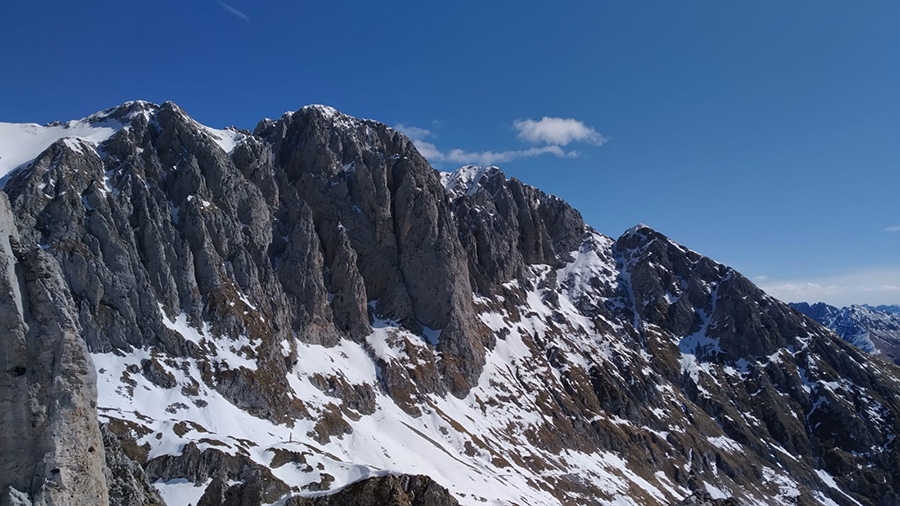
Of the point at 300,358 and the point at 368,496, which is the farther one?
the point at 300,358

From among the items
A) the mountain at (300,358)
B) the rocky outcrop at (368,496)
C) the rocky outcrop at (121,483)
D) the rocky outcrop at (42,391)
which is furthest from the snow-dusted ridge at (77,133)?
the rocky outcrop at (42,391)

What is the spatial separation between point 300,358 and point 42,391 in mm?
117789

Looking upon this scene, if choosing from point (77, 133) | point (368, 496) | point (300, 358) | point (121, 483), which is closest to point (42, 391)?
point (121, 483)

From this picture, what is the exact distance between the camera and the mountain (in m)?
30.1

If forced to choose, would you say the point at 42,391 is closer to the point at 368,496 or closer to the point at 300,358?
the point at 368,496

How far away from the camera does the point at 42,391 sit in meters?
17.0

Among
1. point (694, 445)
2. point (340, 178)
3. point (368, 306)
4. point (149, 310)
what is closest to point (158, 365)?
point (149, 310)

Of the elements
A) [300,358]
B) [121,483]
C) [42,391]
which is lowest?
[121,483]

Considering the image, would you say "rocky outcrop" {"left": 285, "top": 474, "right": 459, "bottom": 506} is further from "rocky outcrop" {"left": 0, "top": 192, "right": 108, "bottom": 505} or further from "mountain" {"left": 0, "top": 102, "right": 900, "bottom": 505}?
"rocky outcrop" {"left": 0, "top": 192, "right": 108, "bottom": 505}

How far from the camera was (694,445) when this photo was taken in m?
180

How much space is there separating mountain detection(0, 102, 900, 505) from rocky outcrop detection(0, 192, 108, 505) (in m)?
0.06

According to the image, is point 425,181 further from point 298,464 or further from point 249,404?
point 298,464

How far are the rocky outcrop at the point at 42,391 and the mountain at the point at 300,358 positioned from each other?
2.2 inches

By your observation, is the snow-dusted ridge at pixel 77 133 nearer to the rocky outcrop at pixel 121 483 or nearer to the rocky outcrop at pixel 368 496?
the rocky outcrop at pixel 121 483
